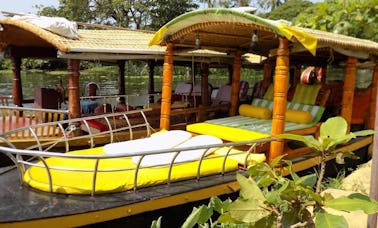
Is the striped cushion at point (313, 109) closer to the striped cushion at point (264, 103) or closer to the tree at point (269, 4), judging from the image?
the striped cushion at point (264, 103)

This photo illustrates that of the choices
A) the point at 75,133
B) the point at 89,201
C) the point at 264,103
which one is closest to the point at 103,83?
the point at 75,133

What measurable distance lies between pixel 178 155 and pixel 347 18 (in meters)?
5.20

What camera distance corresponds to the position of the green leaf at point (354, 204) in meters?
1.55

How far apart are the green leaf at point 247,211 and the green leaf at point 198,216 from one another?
0.18 metres

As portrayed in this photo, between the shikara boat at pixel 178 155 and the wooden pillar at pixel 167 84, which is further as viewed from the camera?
the wooden pillar at pixel 167 84

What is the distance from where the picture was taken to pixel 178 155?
4.77m

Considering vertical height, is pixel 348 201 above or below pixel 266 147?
above

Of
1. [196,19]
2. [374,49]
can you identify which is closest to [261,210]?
[196,19]

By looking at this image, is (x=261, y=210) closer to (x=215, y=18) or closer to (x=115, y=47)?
(x=215, y=18)

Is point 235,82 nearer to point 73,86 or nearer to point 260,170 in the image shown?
point 73,86

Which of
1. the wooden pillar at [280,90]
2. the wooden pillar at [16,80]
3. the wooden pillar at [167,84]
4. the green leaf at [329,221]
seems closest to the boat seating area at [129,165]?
the wooden pillar at [280,90]

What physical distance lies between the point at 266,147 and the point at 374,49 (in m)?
2.69

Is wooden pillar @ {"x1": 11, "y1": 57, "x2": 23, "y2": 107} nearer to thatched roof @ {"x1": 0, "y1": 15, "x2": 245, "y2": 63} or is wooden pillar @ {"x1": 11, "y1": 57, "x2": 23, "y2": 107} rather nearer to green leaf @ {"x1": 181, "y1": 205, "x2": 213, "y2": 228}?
thatched roof @ {"x1": 0, "y1": 15, "x2": 245, "y2": 63}

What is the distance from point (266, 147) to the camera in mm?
5148
